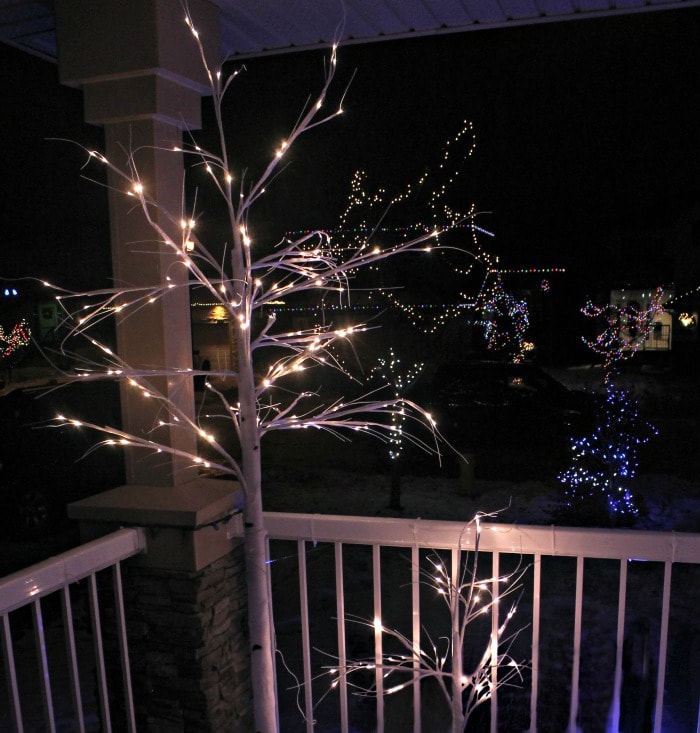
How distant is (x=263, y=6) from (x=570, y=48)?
9.37 feet

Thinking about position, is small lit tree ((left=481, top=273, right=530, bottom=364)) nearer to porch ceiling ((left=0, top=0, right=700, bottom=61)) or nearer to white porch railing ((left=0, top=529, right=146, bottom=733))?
porch ceiling ((left=0, top=0, right=700, bottom=61))

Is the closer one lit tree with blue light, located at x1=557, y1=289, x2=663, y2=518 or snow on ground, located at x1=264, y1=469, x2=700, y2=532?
lit tree with blue light, located at x1=557, y1=289, x2=663, y2=518

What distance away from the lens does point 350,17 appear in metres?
2.74

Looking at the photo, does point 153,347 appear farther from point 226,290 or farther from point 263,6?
point 263,6

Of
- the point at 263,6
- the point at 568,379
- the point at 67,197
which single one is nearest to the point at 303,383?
the point at 568,379

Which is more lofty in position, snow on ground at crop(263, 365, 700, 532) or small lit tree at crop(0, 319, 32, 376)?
small lit tree at crop(0, 319, 32, 376)

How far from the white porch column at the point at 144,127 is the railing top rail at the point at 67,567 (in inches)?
12.9

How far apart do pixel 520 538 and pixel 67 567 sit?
1405 millimetres

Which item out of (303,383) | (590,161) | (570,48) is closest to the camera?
(570,48)

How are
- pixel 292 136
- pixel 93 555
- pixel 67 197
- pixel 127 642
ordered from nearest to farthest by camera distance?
1. pixel 292 136
2. pixel 93 555
3. pixel 127 642
4. pixel 67 197

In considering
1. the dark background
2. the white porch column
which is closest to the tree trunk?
the dark background

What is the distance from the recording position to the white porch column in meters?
2.22

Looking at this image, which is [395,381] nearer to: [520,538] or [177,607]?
[177,607]

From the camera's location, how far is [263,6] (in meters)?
2.57
